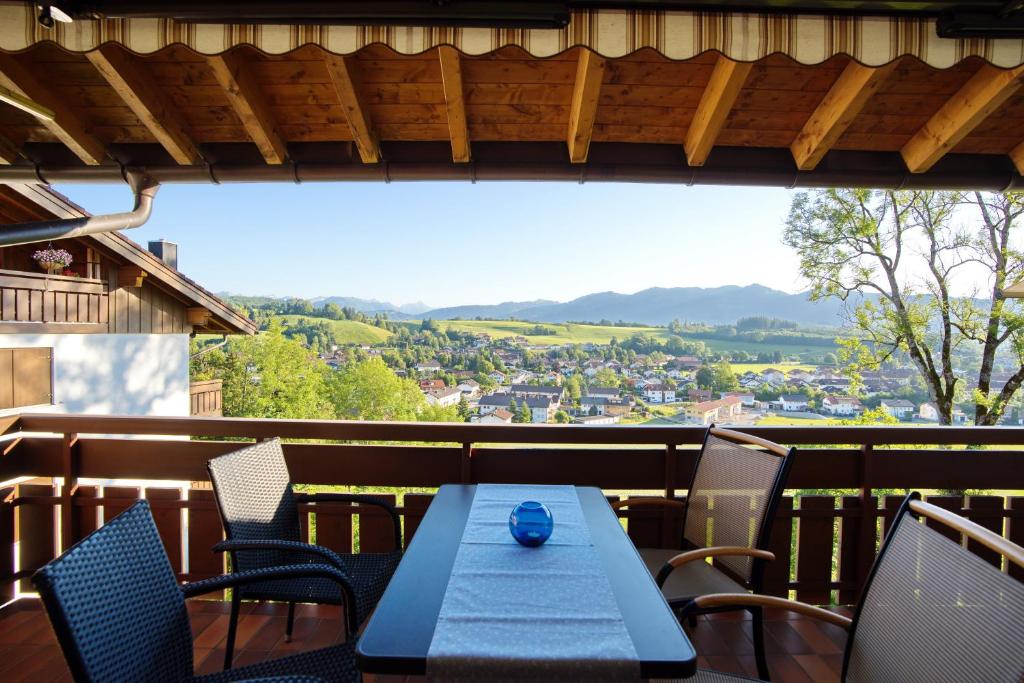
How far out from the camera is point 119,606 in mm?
1272

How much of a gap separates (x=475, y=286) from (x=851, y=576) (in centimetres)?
2734

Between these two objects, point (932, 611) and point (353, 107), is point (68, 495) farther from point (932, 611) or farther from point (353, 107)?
point (932, 611)

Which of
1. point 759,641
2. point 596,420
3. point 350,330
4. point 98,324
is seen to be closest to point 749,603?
point 759,641

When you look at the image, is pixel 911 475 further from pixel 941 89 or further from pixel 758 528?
pixel 941 89

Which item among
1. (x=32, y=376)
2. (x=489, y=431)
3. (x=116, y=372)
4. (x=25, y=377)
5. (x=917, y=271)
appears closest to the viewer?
(x=489, y=431)

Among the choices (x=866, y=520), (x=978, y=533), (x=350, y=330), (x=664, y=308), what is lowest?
(x=866, y=520)

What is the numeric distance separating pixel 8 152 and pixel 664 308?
41.3ft

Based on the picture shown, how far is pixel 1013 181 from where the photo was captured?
339cm

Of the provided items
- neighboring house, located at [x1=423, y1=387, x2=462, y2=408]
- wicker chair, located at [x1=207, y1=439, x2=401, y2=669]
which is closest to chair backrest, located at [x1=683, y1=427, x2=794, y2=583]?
wicker chair, located at [x1=207, y1=439, x2=401, y2=669]

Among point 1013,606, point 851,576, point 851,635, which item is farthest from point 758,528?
point 851,576

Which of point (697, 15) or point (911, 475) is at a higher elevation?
point (697, 15)

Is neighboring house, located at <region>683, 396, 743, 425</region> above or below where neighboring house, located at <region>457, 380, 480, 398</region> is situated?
above

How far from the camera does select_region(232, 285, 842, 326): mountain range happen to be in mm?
11609

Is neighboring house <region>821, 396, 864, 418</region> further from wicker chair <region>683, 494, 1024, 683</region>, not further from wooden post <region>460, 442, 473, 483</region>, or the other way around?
wicker chair <region>683, 494, 1024, 683</region>
